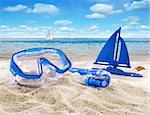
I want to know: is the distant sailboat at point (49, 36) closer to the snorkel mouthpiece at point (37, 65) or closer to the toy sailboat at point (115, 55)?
the toy sailboat at point (115, 55)

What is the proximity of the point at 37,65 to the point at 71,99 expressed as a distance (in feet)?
1.09

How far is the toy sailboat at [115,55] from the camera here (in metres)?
1.52

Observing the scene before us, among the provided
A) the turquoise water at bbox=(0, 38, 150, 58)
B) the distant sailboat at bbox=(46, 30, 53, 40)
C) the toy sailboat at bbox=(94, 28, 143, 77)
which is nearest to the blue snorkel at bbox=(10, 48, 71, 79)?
the toy sailboat at bbox=(94, 28, 143, 77)

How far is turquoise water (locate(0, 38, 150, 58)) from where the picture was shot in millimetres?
2486

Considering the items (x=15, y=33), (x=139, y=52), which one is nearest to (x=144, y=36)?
(x=139, y=52)

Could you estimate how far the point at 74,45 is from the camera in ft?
9.73

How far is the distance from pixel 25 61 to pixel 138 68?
30.4 inches

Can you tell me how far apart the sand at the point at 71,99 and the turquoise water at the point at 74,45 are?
124 centimetres

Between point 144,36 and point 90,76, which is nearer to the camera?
point 90,76

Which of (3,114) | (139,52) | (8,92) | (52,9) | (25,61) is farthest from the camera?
(52,9)

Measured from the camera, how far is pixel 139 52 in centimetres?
287

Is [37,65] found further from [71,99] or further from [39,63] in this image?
[71,99]

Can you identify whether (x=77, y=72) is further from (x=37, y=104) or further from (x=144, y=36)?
(x=144, y=36)

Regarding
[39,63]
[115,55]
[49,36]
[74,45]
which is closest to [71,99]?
[39,63]
